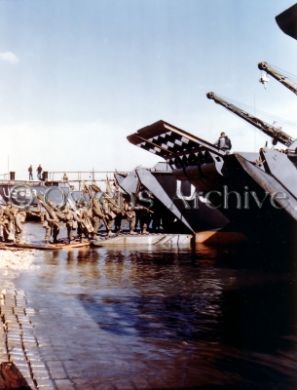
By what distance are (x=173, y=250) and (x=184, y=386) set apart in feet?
43.4

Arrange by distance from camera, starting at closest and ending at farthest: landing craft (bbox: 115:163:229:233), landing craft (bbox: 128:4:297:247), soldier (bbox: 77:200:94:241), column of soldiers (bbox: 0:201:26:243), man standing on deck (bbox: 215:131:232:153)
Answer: landing craft (bbox: 128:4:297:247) → man standing on deck (bbox: 215:131:232:153) → column of soldiers (bbox: 0:201:26:243) → soldier (bbox: 77:200:94:241) → landing craft (bbox: 115:163:229:233)

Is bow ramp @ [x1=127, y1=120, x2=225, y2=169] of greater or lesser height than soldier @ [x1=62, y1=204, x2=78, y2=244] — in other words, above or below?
Result: above

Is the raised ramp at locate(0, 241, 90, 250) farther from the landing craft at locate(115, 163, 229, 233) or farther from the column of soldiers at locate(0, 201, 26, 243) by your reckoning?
the landing craft at locate(115, 163, 229, 233)

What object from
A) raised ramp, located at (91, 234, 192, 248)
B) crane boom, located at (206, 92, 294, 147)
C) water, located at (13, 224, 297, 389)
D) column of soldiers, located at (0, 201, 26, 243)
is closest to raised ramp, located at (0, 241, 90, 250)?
column of soldiers, located at (0, 201, 26, 243)

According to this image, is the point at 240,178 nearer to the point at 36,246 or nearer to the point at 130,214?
the point at 36,246

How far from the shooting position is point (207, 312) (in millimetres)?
8266

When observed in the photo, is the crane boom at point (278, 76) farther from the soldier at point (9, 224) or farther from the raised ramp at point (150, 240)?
the soldier at point (9, 224)

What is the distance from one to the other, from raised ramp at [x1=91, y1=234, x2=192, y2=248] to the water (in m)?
6.00

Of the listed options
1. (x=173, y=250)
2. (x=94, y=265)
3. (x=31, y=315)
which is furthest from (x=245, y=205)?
(x=31, y=315)

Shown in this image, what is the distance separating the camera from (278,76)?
18953mm

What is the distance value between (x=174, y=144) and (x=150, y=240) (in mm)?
5704

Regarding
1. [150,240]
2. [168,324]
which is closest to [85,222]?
[150,240]

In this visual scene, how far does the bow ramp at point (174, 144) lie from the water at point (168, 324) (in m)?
3.57

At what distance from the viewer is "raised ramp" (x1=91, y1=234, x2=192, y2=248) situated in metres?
19.3
